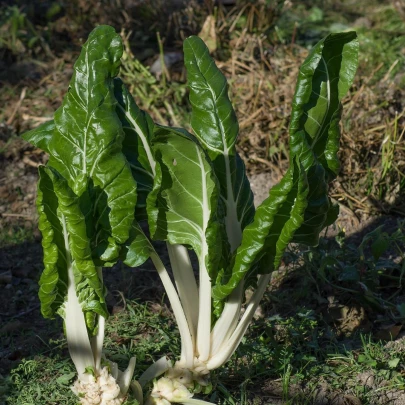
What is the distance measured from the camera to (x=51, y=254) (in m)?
2.35

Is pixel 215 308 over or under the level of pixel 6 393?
over

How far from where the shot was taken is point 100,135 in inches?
91.7

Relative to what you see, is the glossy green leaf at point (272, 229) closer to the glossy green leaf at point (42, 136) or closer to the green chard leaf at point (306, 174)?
the green chard leaf at point (306, 174)

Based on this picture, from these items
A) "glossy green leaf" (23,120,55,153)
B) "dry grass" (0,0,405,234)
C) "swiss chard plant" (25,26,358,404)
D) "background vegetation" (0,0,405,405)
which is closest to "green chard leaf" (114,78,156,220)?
"swiss chard plant" (25,26,358,404)

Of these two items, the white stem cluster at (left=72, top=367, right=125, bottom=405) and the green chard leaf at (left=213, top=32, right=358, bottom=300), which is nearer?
the green chard leaf at (left=213, top=32, right=358, bottom=300)

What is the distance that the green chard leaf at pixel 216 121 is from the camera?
2.47 meters

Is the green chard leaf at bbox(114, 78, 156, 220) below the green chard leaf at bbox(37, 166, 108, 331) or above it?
above

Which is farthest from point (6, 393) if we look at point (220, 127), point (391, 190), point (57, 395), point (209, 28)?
point (209, 28)

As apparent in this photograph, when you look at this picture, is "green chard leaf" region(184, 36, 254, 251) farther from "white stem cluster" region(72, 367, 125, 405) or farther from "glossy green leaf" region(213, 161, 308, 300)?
"white stem cluster" region(72, 367, 125, 405)

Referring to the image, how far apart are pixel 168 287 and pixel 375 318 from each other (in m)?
1.24

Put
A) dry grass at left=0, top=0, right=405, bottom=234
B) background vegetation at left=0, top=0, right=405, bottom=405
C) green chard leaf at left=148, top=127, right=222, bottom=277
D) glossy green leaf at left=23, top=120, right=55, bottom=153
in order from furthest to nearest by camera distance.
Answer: dry grass at left=0, top=0, right=405, bottom=234
background vegetation at left=0, top=0, right=405, bottom=405
glossy green leaf at left=23, top=120, right=55, bottom=153
green chard leaf at left=148, top=127, right=222, bottom=277

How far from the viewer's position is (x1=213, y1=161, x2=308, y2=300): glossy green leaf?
229 cm

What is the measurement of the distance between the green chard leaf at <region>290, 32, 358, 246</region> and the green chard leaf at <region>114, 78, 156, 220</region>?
462 millimetres

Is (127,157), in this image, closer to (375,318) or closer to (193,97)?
(193,97)
